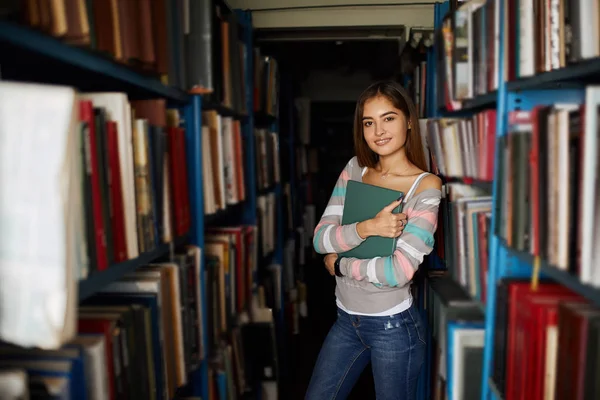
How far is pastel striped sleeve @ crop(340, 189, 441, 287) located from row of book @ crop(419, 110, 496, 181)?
0.18 metres

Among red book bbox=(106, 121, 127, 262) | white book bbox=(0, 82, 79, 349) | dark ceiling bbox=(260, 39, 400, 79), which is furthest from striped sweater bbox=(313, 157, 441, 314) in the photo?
dark ceiling bbox=(260, 39, 400, 79)

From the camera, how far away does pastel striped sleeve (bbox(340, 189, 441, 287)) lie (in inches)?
52.6

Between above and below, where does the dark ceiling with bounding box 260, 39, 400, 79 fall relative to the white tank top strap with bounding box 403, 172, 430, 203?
above

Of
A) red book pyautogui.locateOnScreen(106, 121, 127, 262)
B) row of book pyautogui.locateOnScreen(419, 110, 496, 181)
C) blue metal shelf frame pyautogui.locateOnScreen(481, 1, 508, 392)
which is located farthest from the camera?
row of book pyautogui.locateOnScreen(419, 110, 496, 181)

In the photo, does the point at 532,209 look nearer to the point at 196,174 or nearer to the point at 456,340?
the point at 456,340

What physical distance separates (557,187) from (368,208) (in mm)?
690

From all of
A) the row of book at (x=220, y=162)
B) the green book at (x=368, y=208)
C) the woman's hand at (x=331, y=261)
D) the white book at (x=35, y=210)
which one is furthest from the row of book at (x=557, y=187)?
the row of book at (x=220, y=162)

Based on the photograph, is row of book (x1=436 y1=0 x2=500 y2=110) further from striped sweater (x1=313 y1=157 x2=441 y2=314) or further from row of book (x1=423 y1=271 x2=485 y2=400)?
row of book (x1=423 y1=271 x2=485 y2=400)

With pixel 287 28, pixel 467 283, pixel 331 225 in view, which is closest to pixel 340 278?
pixel 331 225

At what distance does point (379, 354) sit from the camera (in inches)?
55.4

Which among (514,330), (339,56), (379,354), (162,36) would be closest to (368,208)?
(379,354)

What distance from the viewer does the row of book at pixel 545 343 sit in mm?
758

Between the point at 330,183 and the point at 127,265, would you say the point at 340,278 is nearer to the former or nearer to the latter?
the point at 127,265

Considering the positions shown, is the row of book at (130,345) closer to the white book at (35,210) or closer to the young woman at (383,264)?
the white book at (35,210)
